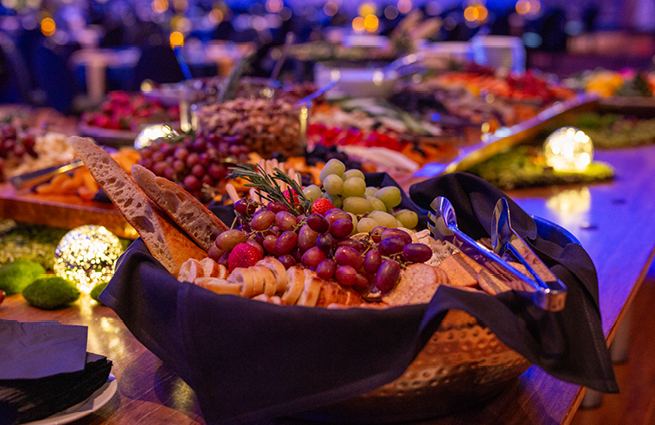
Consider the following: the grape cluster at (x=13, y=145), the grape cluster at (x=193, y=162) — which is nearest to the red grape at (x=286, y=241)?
the grape cluster at (x=193, y=162)

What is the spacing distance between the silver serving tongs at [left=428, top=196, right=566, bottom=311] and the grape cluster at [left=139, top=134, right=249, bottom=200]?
1.69 ft

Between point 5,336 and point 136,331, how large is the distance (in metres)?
0.17

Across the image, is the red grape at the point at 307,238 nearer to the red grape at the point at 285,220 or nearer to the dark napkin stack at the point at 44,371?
the red grape at the point at 285,220

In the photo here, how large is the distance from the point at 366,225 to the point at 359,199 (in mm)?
69

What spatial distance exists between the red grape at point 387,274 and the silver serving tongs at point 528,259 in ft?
0.45

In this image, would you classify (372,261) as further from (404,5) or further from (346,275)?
(404,5)

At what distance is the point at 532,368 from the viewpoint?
78 cm

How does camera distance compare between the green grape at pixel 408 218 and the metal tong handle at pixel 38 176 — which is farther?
the metal tong handle at pixel 38 176

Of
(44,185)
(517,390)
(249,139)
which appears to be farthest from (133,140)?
(517,390)

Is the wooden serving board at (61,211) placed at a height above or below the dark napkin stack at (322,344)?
below

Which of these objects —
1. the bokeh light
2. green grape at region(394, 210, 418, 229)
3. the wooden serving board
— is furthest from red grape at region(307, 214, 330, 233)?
the bokeh light

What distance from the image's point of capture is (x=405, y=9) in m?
13.4

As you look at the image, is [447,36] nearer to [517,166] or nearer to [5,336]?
[517,166]

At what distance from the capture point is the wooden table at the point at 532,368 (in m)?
0.67
